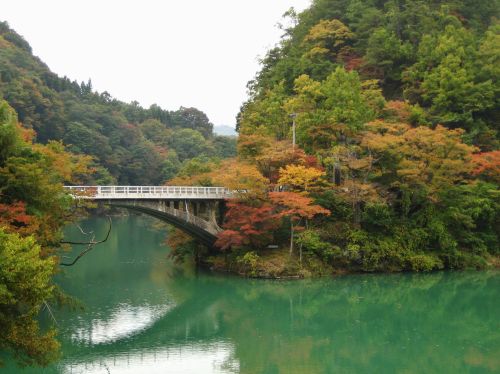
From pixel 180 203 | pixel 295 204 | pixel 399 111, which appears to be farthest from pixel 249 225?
pixel 399 111

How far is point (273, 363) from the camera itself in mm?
17094

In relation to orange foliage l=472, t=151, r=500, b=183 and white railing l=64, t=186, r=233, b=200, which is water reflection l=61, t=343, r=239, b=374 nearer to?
white railing l=64, t=186, r=233, b=200

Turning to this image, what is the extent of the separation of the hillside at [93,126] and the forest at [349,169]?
3120 cm

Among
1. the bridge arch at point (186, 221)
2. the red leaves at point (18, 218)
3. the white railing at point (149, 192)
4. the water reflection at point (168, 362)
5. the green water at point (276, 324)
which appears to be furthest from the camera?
the bridge arch at point (186, 221)

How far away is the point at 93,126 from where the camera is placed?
76188 millimetres

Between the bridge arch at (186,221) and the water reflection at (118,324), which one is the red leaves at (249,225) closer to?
the bridge arch at (186,221)

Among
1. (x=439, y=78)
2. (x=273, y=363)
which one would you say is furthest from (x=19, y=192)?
(x=439, y=78)

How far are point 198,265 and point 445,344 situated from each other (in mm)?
17767

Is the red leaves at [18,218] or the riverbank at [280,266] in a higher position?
the red leaves at [18,218]

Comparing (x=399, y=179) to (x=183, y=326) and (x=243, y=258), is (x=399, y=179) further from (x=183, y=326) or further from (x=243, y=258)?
(x=183, y=326)

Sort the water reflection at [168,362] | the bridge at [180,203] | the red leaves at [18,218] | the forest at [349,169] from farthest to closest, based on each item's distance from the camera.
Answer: the bridge at [180,203] → the forest at [349,169] → the water reflection at [168,362] → the red leaves at [18,218]

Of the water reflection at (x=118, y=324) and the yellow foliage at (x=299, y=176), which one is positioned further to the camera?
the yellow foliage at (x=299, y=176)

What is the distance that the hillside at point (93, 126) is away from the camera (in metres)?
67.8

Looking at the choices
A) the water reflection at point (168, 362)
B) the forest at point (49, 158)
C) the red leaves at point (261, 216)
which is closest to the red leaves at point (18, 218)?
the forest at point (49, 158)
